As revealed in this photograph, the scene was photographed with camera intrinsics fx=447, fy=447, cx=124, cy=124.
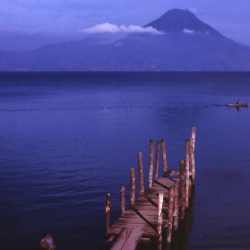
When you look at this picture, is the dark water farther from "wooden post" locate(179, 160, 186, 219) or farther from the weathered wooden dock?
the weathered wooden dock

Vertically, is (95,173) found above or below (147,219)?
below

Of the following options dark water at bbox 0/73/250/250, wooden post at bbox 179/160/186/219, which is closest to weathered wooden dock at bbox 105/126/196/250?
wooden post at bbox 179/160/186/219

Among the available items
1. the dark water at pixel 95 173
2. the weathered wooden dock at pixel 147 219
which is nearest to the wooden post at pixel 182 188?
the weathered wooden dock at pixel 147 219

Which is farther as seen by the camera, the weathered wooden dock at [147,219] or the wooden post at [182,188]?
the wooden post at [182,188]

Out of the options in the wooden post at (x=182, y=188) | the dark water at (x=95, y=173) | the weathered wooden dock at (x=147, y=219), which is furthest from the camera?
the wooden post at (x=182, y=188)

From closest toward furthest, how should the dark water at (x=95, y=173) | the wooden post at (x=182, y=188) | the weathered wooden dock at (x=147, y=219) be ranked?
the weathered wooden dock at (x=147, y=219) < the dark water at (x=95, y=173) < the wooden post at (x=182, y=188)

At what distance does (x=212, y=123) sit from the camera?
4966 centimetres

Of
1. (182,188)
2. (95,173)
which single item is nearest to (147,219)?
(182,188)

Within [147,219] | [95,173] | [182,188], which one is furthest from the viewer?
[95,173]

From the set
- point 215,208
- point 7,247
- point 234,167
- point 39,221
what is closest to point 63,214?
point 39,221

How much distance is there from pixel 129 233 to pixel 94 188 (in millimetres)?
8661

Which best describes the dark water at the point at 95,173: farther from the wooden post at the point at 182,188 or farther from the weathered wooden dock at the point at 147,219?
the weathered wooden dock at the point at 147,219

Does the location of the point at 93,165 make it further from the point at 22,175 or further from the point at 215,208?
the point at 215,208

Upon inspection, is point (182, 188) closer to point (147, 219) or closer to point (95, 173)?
point (147, 219)
